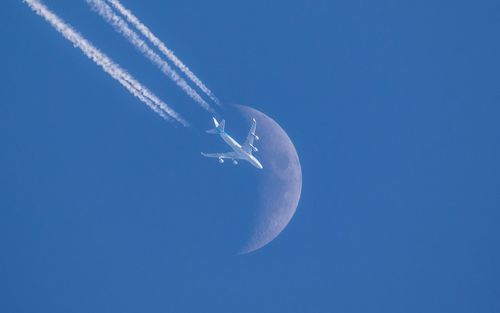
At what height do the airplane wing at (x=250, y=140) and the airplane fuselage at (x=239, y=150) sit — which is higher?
the airplane wing at (x=250, y=140)

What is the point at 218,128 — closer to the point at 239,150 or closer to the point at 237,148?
the point at 237,148

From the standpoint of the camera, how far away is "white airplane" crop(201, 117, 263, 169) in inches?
2645

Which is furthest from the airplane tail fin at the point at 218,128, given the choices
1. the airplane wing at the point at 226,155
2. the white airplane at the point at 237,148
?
the airplane wing at the point at 226,155

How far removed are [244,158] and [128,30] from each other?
19919 mm

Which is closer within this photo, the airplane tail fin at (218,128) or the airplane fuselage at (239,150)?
the airplane tail fin at (218,128)

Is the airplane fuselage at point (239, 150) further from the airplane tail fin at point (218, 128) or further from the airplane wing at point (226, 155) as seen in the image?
the airplane wing at point (226, 155)

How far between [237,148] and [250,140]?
1.58 metres

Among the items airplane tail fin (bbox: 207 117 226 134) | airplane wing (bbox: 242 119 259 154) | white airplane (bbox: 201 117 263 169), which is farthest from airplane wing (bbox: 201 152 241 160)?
airplane tail fin (bbox: 207 117 226 134)

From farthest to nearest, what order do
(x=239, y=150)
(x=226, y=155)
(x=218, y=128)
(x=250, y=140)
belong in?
(x=226, y=155), (x=239, y=150), (x=250, y=140), (x=218, y=128)

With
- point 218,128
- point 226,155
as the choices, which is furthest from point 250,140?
point 226,155

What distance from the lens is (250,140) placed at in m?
69.2

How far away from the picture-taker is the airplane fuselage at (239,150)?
223 feet

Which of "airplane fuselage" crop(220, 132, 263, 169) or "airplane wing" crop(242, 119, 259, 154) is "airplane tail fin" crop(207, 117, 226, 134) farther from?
"airplane wing" crop(242, 119, 259, 154)

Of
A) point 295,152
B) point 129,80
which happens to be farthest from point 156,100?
point 295,152
